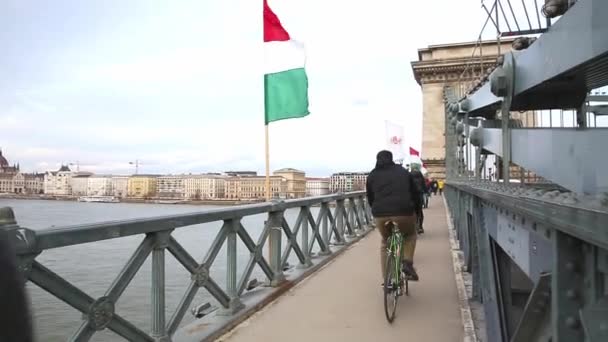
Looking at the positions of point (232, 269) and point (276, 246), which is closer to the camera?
point (232, 269)

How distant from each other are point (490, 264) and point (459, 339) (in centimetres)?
162

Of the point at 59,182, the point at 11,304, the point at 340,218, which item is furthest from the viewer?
the point at 59,182

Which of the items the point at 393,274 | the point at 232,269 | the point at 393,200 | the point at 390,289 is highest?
the point at 393,200

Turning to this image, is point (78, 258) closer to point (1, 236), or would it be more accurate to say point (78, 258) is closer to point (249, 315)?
point (249, 315)

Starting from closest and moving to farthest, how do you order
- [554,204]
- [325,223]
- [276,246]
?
[554,204]
[276,246]
[325,223]

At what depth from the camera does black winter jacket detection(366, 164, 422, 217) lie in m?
6.43

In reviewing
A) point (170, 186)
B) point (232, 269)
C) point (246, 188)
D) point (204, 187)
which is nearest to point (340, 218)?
point (232, 269)

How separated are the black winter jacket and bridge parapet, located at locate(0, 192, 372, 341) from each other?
144 cm

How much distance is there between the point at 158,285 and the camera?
415 cm

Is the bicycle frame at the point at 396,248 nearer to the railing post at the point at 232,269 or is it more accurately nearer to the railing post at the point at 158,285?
the railing post at the point at 232,269

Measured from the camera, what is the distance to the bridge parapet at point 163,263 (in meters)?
2.99

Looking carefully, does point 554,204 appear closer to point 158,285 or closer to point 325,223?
point 158,285

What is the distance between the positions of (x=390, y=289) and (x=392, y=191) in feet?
4.18

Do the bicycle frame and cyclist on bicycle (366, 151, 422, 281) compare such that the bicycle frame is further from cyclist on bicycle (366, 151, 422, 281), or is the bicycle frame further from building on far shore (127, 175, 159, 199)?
building on far shore (127, 175, 159, 199)
